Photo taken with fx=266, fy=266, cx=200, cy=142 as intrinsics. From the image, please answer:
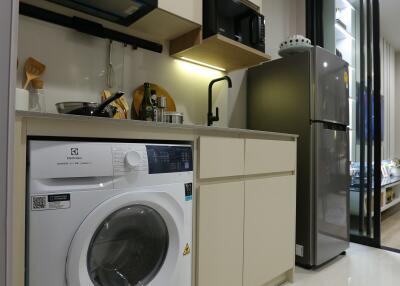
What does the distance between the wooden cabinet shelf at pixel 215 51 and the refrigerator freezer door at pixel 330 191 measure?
26.9 inches

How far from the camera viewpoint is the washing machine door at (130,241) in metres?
0.86

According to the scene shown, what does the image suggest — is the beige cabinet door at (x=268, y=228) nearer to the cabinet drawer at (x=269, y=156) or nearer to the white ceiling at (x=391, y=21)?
the cabinet drawer at (x=269, y=156)

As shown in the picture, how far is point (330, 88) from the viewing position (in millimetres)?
2023

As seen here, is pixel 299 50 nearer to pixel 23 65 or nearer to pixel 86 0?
pixel 86 0

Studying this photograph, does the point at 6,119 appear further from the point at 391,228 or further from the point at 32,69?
the point at 391,228

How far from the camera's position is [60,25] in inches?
54.6

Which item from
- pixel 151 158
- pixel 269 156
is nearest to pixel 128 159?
pixel 151 158

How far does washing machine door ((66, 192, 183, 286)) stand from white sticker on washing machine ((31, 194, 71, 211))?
0.09m

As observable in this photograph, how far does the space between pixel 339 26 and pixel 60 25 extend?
2.70m

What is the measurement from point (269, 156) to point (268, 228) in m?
0.42

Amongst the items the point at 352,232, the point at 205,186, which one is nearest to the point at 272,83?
the point at 205,186

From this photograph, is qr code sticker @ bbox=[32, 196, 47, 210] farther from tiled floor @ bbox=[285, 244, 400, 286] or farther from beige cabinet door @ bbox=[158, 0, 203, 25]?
tiled floor @ bbox=[285, 244, 400, 286]

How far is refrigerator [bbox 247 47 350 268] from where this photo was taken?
190cm

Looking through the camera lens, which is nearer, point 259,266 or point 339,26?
point 259,266
